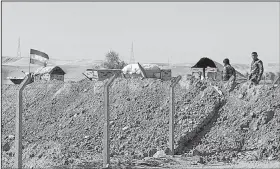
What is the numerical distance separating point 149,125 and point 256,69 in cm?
361

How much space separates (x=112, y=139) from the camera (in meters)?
14.0

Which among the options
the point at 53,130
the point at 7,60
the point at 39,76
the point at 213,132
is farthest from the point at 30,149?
the point at 7,60

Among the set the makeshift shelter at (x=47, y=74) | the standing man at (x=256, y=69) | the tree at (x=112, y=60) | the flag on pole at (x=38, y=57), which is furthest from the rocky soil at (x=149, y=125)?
the tree at (x=112, y=60)

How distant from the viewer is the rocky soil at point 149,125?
12.4 meters

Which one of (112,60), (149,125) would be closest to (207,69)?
(149,125)

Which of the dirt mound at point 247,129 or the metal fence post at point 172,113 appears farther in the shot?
the dirt mound at point 247,129

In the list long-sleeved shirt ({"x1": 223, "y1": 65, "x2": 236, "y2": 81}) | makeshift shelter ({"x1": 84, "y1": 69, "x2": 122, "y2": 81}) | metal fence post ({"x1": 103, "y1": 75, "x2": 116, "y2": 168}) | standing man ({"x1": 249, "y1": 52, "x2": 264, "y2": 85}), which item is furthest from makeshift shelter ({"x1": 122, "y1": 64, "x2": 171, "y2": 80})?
metal fence post ({"x1": 103, "y1": 75, "x2": 116, "y2": 168})

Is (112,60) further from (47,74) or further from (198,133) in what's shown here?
(198,133)

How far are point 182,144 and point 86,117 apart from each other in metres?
3.87

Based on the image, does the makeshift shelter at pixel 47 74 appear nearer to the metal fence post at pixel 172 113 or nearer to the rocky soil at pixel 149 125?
the rocky soil at pixel 149 125

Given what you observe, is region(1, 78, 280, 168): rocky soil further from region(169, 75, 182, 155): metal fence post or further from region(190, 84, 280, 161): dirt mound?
region(169, 75, 182, 155): metal fence post

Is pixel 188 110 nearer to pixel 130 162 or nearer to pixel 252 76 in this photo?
pixel 252 76

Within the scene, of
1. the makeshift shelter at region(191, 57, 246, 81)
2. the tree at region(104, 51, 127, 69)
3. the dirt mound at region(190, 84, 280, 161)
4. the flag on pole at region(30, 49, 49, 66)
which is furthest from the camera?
the tree at region(104, 51, 127, 69)

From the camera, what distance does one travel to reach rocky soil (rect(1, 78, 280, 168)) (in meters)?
12.4
